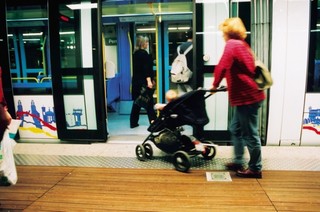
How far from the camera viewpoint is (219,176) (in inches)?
121

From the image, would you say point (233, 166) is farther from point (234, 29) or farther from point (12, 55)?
point (12, 55)

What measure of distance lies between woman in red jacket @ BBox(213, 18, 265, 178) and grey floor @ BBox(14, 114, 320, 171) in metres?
0.53

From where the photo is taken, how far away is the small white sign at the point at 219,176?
3.00 meters

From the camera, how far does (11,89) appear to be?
4.43 meters

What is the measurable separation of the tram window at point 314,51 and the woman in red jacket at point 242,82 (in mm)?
1384

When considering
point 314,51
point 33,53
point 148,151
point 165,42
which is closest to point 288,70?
point 314,51

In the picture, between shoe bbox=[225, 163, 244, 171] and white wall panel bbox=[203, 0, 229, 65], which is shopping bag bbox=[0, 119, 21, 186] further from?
white wall panel bbox=[203, 0, 229, 65]

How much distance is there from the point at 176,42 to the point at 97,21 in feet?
9.60

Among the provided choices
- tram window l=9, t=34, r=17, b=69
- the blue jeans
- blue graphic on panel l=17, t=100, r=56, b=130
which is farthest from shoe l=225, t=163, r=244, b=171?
tram window l=9, t=34, r=17, b=69


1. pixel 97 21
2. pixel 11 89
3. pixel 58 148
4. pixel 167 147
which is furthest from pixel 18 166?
pixel 97 21

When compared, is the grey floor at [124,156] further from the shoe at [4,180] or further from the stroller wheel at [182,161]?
the shoe at [4,180]

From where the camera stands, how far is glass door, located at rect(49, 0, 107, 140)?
4.19 metres

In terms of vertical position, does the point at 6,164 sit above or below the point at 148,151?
above

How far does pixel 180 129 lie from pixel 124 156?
2.96 feet
